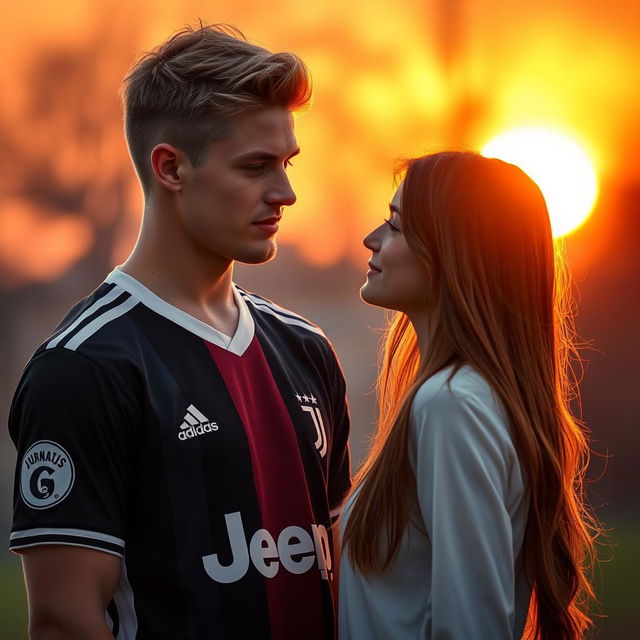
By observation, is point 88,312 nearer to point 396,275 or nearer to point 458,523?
point 396,275

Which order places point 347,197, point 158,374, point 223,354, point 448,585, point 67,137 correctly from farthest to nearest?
point 67,137 → point 347,197 → point 223,354 → point 158,374 → point 448,585

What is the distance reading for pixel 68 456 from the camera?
1577mm

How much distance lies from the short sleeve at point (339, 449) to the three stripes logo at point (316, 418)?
0.11m

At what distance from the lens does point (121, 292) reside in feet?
5.93

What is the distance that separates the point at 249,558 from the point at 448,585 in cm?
44

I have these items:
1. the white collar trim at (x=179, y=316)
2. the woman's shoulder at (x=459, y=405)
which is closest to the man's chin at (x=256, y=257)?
the white collar trim at (x=179, y=316)

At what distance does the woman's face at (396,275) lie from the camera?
169 centimetres

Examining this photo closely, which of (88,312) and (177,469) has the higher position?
(88,312)

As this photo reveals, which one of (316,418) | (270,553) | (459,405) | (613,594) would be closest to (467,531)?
(459,405)

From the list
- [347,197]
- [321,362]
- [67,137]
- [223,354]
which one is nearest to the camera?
[223,354]

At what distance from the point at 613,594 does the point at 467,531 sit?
5309 millimetres

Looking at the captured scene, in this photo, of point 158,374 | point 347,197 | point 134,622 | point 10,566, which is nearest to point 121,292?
point 158,374

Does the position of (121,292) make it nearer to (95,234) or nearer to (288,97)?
(288,97)

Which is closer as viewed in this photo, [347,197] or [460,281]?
[460,281]
